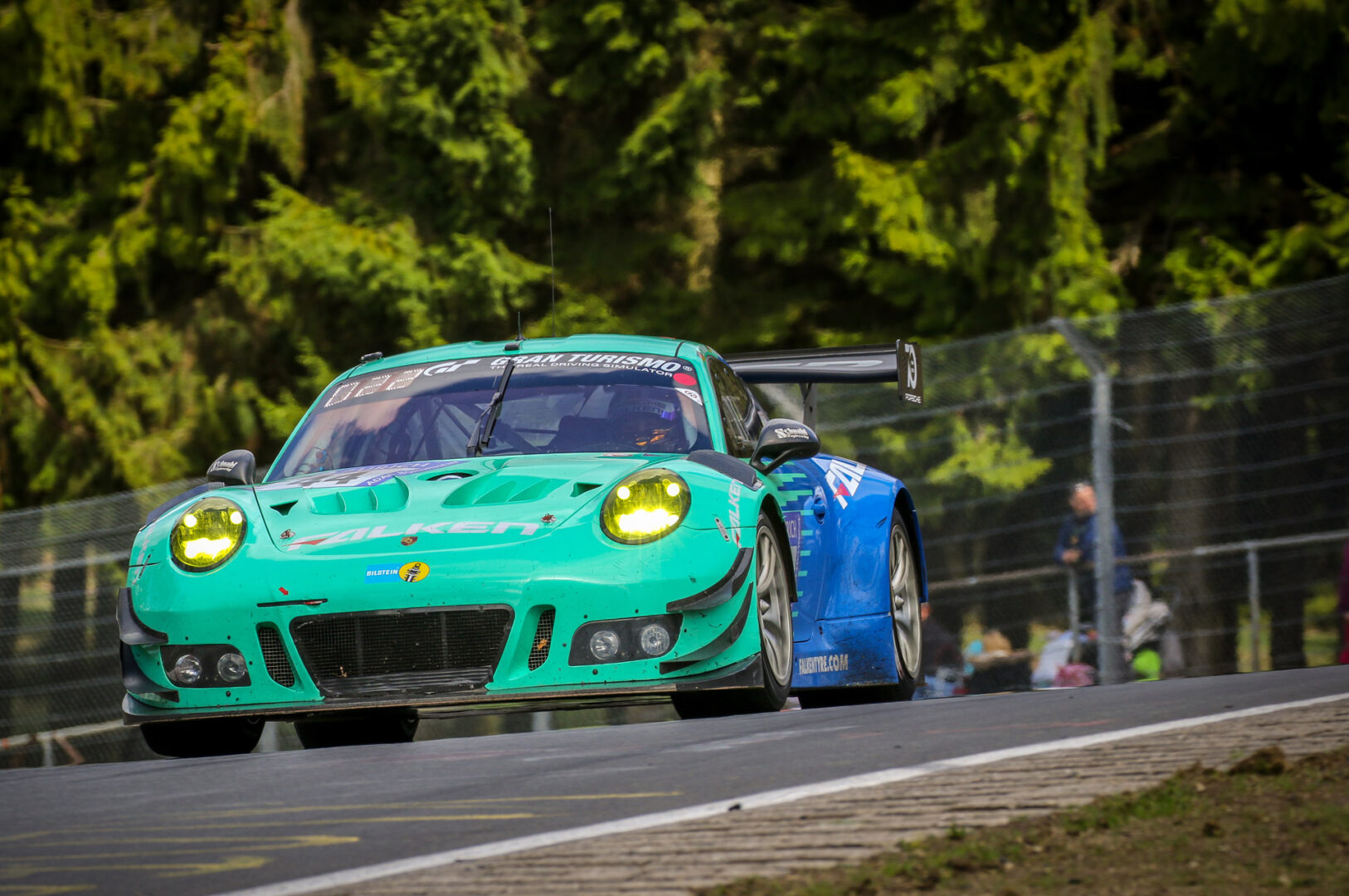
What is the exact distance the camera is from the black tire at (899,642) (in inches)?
316

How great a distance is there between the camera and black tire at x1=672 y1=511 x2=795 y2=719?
612 cm

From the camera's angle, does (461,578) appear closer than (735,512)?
Yes

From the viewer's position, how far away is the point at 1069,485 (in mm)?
11383

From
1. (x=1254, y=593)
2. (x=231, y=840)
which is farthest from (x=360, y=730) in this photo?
(x=1254, y=593)

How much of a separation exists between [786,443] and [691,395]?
542 mm

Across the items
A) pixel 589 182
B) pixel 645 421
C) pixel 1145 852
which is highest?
pixel 589 182

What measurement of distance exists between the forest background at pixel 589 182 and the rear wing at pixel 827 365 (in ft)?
28.1

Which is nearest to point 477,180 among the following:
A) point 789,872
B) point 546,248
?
point 546,248

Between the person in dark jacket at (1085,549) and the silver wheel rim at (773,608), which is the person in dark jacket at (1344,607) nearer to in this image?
the person in dark jacket at (1085,549)

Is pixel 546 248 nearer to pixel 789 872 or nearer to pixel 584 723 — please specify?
pixel 584 723

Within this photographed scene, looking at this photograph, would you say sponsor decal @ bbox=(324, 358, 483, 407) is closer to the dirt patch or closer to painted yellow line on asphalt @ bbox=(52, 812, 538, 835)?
painted yellow line on asphalt @ bbox=(52, 812, 538, 835)

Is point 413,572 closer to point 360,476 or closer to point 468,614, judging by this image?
point 468,614

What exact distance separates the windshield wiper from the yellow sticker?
1129mm

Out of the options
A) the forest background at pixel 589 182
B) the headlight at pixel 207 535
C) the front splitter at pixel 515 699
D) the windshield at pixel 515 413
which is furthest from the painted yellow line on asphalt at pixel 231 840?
the forest background at pixel 589 182
